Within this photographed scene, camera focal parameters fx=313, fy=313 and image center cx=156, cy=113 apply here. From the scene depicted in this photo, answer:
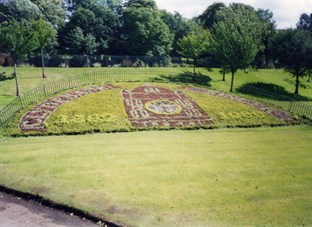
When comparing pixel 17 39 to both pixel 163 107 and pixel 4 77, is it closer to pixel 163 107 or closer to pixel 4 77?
pixel 4 77

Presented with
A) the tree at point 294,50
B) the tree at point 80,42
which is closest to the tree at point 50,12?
the tree at point 80,42

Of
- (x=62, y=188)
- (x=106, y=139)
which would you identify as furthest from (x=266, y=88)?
(x=62, y=188)

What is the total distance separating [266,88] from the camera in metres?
43.5

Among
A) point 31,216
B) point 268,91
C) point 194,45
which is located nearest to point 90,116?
point 31,216

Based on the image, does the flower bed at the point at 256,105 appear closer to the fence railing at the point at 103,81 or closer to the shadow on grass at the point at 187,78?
the fence railing at the point at 103,81

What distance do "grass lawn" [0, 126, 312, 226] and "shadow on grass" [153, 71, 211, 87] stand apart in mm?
19072

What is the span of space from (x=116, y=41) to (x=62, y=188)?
44.1 m

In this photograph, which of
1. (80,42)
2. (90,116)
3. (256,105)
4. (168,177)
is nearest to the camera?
(168,177)

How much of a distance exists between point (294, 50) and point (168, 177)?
1334 inches

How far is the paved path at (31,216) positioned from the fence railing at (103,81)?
1100cm

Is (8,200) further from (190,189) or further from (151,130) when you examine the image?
(151,130)

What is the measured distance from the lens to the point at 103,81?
32.9 meters

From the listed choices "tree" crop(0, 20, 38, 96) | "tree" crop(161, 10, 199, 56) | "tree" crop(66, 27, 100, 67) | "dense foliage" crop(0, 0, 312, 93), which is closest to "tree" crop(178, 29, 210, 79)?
"dense foliage" crop(0, 0, 312, 93)

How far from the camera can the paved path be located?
10986 mm
